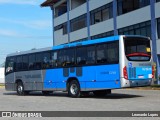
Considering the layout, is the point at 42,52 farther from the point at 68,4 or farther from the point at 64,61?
the point at 68,4

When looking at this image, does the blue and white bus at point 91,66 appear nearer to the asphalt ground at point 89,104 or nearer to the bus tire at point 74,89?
the bus tire at point 74,89

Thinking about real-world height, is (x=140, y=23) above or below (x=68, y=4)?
below

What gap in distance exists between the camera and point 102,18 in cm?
4475

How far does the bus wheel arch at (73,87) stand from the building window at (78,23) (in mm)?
28440

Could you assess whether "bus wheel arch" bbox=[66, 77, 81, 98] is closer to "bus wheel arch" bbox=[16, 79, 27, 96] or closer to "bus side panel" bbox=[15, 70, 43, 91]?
"bus side panel" bbox=[15, 70, 43, 91]

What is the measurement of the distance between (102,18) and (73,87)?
81.4ft

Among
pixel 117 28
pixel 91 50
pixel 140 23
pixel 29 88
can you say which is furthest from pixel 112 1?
pixel 91 50

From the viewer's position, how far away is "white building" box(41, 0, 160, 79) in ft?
113

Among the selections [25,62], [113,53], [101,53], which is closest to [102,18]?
[25,62]

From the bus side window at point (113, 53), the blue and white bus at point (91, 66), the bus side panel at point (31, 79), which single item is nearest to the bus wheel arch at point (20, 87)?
the bus side panel at point (31, 79)

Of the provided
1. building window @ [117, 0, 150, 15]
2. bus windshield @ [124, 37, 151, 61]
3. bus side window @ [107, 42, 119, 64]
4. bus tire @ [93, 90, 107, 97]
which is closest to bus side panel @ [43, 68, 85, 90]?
bus tire @ [93, 90, 107, 97]

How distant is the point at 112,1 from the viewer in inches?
1631

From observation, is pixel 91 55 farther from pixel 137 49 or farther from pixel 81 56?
pixel 137 49

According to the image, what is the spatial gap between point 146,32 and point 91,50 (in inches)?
649
